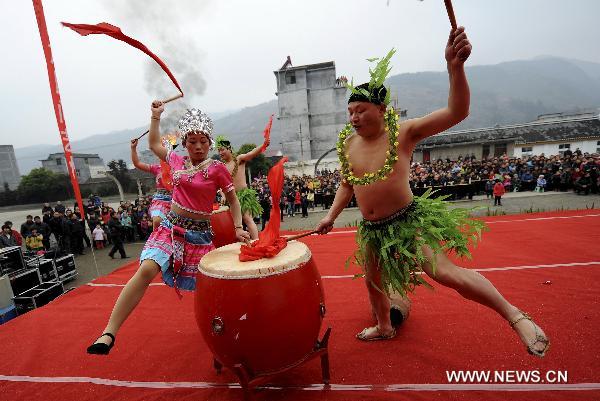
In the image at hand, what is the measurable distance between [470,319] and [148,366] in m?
2.87

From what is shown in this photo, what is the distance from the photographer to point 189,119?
8.46 ft

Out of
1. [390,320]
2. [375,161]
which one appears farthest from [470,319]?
[375,161]

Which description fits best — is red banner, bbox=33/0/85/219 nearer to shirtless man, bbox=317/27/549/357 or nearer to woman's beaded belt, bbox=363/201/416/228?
shirtless man, bbox=317/27/549/357

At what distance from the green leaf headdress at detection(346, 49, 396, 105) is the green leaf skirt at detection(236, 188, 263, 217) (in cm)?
381

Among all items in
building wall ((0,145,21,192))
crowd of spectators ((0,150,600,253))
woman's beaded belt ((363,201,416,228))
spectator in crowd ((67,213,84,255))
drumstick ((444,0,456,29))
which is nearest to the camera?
drumstick ((444,0,456,29))

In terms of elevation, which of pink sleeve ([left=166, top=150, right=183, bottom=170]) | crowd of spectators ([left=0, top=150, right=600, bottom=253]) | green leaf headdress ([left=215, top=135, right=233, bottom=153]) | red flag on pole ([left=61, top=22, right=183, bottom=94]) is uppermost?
red flag on pole ([left=61, top=22, right=183, bottom=94])

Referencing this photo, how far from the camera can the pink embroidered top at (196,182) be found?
266 centimetres

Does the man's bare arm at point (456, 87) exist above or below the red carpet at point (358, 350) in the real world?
above

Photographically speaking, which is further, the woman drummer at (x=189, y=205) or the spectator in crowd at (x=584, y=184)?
the spectator in crowd at (x=584, y=184)

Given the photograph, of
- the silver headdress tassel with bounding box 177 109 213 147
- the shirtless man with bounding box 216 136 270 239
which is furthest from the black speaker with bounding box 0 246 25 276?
the silver headdress tassel with bounding box 177 109 213 147

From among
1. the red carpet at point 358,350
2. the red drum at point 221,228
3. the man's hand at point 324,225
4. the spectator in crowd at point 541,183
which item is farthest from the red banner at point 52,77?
the spectator in crowd at point 541,183

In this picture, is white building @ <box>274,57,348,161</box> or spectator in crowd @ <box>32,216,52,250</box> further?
white building @ <box>274,57,348,161</box>

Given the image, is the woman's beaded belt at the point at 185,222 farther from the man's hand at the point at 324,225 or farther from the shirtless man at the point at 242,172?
the shirtless man at the point at 242,172

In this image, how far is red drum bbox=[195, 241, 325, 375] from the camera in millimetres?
1957
